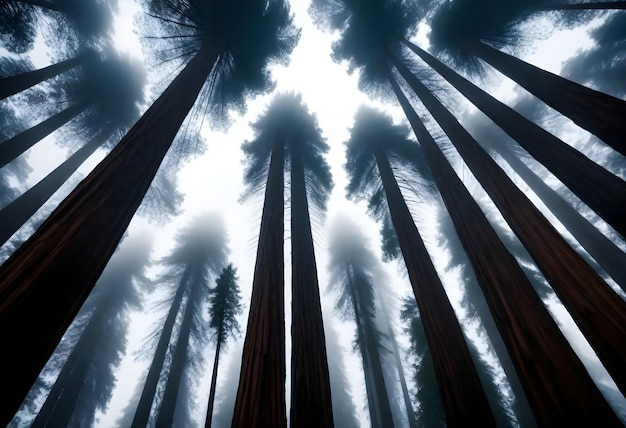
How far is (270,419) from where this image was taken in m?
1.83

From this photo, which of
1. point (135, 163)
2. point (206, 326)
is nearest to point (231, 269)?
point (206, 326)

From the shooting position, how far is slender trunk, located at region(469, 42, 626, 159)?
275 centimetres

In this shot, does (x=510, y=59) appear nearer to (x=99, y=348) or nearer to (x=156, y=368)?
(x=156, y=368)

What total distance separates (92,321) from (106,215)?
1899 cm

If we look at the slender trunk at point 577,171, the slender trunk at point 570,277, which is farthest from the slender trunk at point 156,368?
the slender trunk at point 577,171

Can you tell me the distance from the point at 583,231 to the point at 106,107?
20.6 meters

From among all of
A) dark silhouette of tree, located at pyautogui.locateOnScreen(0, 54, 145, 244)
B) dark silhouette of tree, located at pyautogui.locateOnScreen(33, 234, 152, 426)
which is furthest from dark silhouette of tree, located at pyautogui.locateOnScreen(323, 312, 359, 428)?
dark silhouette of tree, located at pyautogui.locateOnScreen(0, 54, 145, 244)

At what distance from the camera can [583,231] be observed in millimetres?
9586

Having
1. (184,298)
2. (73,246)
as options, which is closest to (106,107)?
(184,298)

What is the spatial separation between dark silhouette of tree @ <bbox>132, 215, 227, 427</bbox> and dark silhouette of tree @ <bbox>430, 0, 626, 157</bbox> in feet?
52.3

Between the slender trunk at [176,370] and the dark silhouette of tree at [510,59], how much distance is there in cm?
1592

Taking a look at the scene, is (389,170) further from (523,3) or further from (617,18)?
(617,18)

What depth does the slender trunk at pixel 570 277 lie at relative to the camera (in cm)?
189

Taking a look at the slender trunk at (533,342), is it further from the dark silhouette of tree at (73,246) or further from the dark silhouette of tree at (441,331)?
the dark silhouette of tree at (73,246)
